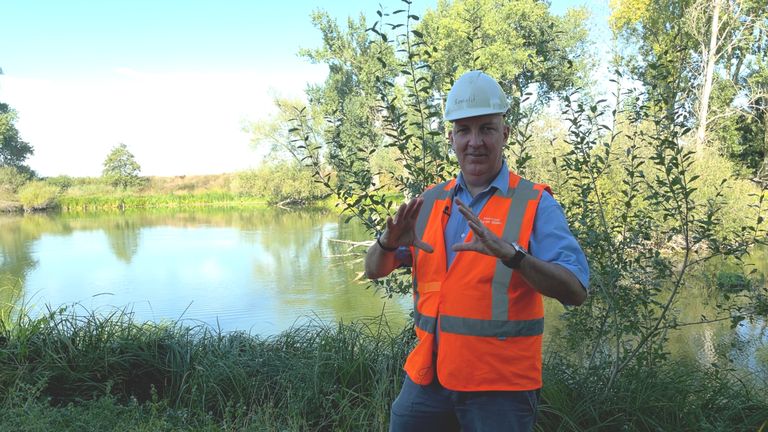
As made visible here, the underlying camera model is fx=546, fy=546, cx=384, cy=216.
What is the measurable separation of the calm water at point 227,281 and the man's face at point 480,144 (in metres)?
2.59

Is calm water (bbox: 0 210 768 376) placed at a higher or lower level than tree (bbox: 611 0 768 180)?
lower

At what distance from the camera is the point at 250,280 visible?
1465cm

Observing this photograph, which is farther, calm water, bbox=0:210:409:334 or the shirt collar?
calm water, bbox=0:210:409:334

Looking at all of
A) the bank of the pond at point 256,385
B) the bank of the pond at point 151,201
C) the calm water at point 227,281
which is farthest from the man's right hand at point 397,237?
the bank of the pond at point 151,201

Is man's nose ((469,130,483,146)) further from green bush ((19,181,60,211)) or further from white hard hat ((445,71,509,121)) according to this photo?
green bush ((19,181,60,211))

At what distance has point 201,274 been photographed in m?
15.6

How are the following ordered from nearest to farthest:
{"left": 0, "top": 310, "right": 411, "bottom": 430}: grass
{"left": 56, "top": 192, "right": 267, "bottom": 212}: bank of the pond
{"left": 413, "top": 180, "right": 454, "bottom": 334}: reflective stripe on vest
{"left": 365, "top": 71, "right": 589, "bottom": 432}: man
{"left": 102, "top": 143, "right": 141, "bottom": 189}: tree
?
{"left": 365, "top": 71, "right": 589, "bottom": 432}: man, {"left": 413, "top": 180, "right": 454, "bottom": 334}: reflective stripe on vest, {"left": 0, "top": 310, "right": 411, "bottom": 430}: grass, {"left": 56, "top": 192, "right": 267, "bottom": 212}: bank of the pond, {"left": 102, "top": 143, "right": 141, "bottom": 189}: tree

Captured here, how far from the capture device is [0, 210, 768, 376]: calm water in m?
8.43

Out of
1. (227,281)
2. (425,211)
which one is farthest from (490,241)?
(227,281)

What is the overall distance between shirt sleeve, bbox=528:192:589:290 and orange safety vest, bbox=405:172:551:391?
0.10ft

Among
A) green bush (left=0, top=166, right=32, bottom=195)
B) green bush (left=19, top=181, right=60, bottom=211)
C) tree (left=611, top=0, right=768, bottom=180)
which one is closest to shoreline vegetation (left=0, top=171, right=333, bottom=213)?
green bush (left=19, top=181, right=60, bottom=211)

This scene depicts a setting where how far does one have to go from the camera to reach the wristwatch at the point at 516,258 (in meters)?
1.53

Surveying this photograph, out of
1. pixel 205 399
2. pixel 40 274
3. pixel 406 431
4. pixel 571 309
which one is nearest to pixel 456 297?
pixel 406 431

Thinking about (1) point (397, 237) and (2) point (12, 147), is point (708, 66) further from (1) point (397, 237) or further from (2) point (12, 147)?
(2) point (12, 147)
